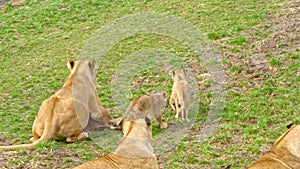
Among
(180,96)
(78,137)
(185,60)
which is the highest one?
(185,60)

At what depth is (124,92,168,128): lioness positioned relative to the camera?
993 cm

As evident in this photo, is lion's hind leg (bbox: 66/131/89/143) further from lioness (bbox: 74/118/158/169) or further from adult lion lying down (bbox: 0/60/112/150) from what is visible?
lioness (bbox: 74/118/158/169)

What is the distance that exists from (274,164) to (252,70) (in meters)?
6.40

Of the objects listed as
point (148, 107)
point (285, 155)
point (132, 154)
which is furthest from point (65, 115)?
point (285, 155)

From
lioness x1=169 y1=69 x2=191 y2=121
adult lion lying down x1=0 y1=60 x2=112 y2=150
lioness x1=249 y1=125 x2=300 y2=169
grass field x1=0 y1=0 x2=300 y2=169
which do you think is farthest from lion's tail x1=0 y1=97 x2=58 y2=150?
lioness x1=249 y1=125 x2=300 y2=169

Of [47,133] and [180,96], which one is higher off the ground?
[180,96]

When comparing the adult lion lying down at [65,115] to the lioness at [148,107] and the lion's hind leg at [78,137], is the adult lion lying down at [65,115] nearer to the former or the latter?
the lion's hind leg at [78,137]

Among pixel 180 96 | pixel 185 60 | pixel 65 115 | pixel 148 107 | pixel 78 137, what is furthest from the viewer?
pixel 185 60

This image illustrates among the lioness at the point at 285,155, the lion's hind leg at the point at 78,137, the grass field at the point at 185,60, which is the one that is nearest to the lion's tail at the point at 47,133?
the grass field at the point at 185,60

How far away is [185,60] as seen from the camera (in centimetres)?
1403

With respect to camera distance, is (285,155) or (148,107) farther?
(148,107)

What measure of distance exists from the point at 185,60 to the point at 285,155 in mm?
8061

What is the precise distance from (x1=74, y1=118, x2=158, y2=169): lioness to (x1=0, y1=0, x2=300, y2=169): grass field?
1.75 metres

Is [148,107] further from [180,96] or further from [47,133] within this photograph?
[47,133]
